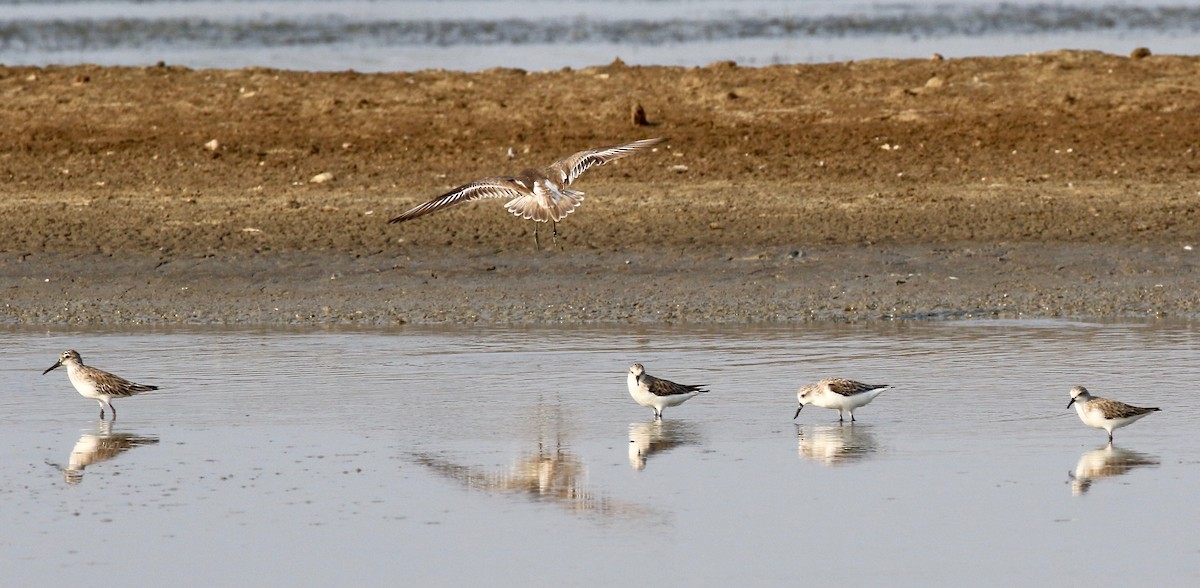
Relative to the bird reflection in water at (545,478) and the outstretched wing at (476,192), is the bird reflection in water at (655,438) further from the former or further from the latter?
the outstretched wing at (476,192)

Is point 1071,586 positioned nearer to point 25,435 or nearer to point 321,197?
point 25,435

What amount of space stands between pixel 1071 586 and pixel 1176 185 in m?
10.7

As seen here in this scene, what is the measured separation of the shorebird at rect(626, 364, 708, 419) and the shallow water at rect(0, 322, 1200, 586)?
141 mm

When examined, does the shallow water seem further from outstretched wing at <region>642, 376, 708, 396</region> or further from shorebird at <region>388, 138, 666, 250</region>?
shorebird at <region>388, 138, 666, 250</region>

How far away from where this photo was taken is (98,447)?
9.10 meters

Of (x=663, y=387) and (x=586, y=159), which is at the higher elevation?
(x=586, y=159)

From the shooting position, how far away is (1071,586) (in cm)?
657

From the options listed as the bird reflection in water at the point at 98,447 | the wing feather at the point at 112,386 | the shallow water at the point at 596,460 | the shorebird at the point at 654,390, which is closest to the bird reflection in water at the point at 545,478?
the shallow water at the point at 596,460

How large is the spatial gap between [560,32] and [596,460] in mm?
23719

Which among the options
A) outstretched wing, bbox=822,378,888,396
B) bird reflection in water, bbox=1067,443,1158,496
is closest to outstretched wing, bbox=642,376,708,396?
outstretched wing, bbox=822,378,888,396

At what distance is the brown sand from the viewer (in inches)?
539

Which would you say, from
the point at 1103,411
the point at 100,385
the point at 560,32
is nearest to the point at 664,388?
the point at 1103,411

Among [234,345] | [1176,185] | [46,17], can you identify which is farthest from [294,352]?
[46,17]

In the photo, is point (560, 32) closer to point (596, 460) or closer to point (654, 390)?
point (654, 390)
